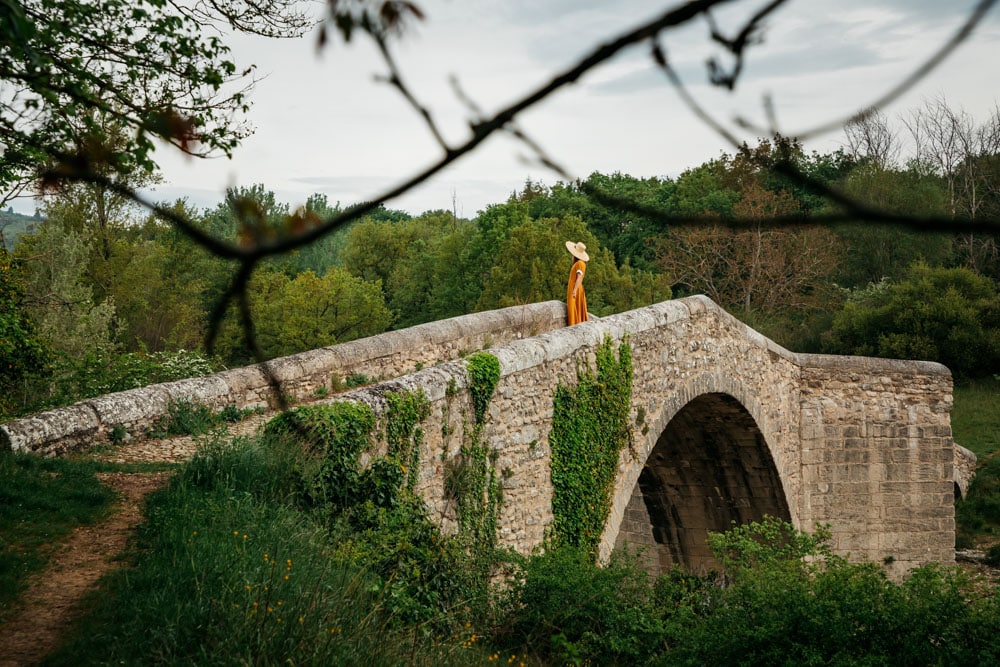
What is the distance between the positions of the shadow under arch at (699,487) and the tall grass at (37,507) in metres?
9.78

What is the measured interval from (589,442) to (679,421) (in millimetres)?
5546

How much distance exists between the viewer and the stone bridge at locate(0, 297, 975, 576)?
7512 millimetres

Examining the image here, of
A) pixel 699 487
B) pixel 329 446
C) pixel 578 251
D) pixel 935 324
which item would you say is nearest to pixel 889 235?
pixel 935 324

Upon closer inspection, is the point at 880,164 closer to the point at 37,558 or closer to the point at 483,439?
the point at 483,439

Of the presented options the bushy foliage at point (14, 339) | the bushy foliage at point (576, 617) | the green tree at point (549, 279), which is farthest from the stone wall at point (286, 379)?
the green tree at point (549, 279)

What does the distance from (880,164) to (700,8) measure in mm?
36405

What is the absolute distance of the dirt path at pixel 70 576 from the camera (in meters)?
4.13

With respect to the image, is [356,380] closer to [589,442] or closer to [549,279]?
[589,442]

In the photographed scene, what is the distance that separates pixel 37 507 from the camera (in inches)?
210

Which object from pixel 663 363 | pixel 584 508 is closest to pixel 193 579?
pixel 584 508

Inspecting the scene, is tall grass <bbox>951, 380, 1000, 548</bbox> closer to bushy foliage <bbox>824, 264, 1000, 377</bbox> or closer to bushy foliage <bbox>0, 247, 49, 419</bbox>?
bushy foliage <bbox>824, 264, 1000, 377</bbox>

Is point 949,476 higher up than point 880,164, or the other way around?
point 880,164

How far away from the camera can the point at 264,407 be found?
8.81 m

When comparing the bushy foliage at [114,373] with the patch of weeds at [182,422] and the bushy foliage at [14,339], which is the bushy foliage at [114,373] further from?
the patch of weeds at [182,422]
